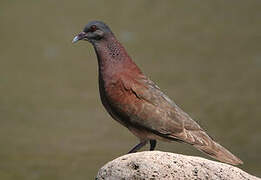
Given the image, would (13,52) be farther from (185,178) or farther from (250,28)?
(185,178)

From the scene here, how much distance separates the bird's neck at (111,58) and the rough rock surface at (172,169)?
7.36ft

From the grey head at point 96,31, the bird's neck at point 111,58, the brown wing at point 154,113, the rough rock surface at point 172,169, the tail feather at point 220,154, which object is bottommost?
the rough rock surface at point 172,169

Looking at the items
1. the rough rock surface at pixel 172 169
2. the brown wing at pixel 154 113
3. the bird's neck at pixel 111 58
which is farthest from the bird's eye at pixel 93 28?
the rough rock surface at pixel 172 169

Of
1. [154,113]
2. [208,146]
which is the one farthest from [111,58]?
[208,146]

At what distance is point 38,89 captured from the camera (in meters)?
25.7

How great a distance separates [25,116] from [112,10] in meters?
6.13

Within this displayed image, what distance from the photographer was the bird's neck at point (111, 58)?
38.4ft

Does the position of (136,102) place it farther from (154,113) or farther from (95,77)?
(95,77)

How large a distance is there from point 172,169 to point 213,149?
183cm

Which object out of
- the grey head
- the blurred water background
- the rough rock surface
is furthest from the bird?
the blurred water background

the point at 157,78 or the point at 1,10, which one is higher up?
the point at 1,10

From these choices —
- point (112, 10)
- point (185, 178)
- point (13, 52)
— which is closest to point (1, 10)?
point (13, 52)

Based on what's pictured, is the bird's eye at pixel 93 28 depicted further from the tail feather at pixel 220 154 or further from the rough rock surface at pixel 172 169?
the rough rock surface at pixel 172 169

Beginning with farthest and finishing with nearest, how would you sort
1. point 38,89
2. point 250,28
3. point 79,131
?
1. point 250,28
2. point 38,89
3. point 79,131
